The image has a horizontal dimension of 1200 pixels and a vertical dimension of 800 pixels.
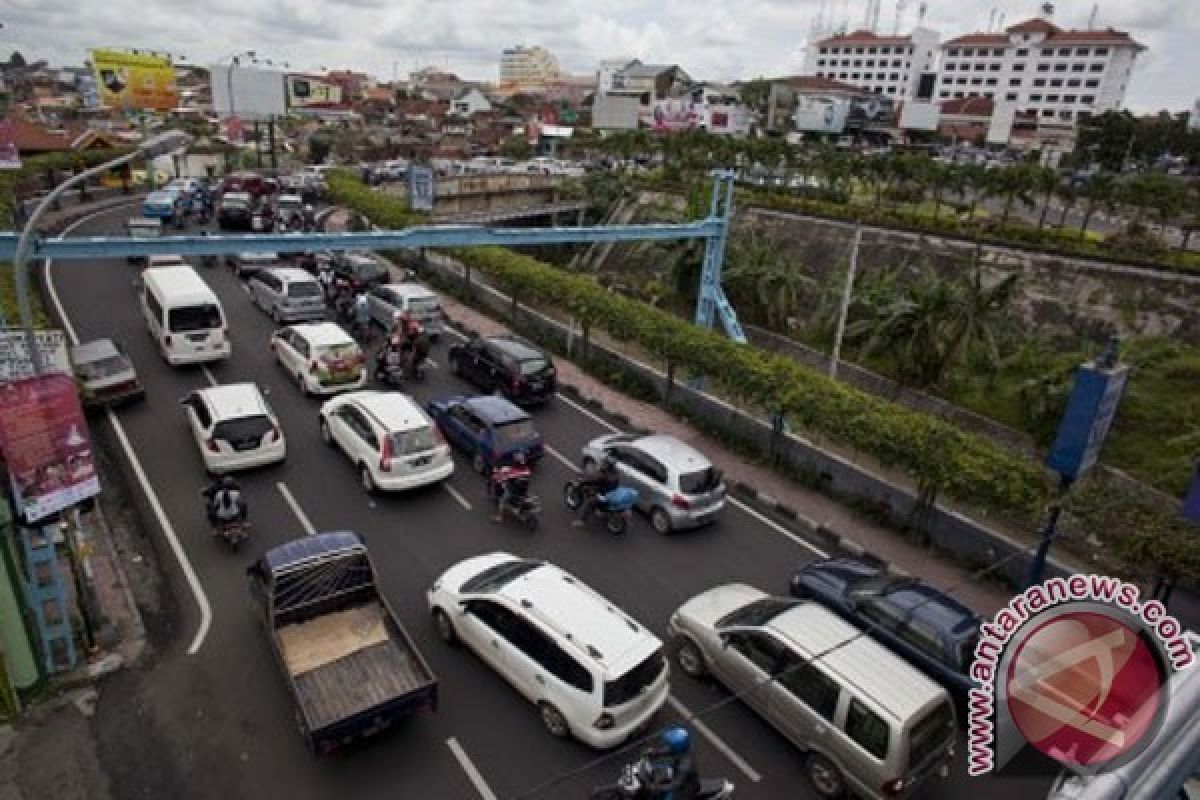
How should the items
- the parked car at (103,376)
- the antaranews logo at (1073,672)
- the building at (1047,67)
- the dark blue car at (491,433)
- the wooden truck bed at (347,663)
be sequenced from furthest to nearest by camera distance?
1. the building at (1047,67)
2. the parked car at (103,376)
3. the dark blue car at (491,433)
4. the wooden truck bed at (347,663)
5. the antaranews logo at (1073,672)

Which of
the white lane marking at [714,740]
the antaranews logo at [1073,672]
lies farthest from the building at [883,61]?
the antaranews logo at [1073,672]

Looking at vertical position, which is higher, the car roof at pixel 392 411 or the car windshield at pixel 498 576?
the car roof at pixel 392 411

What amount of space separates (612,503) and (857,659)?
19.7ft

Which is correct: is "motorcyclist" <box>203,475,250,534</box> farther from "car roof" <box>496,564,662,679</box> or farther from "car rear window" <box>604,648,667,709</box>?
"car rear window" <box>604,648,667,709</box>

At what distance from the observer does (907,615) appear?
10.8 m

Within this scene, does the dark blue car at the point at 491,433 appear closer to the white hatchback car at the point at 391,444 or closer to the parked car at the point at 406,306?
the white hatchback car at the point at 391,444

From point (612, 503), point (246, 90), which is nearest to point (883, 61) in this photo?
point (246, 90)

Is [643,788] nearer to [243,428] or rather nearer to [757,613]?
[757,613]

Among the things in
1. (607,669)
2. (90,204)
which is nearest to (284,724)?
(607,669)

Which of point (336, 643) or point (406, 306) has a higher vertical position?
point (406, 306)

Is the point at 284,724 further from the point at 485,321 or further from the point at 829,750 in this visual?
the point at 485,321

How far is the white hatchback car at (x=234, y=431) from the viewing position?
14945mm

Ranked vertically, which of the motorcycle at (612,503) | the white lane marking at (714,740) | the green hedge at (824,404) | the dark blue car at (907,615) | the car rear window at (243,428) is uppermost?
the green hedge at (824,404)

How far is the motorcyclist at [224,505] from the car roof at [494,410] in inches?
205
